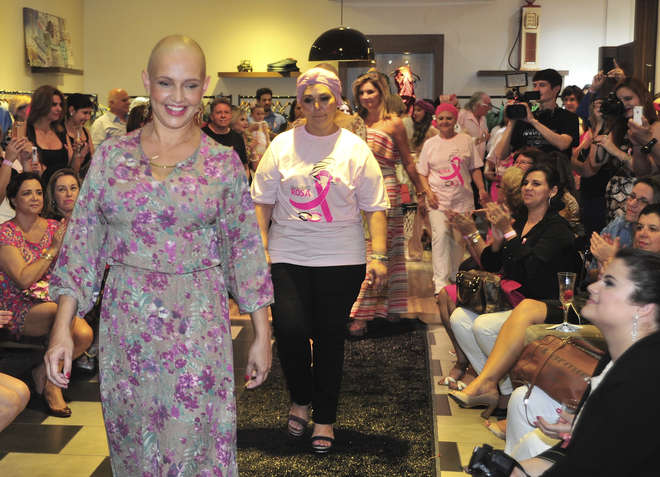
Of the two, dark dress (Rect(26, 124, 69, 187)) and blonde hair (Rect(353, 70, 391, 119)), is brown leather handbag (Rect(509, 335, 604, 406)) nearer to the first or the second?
blonde hair (Rect(353, 70, 391, 119))

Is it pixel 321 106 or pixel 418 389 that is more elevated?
pixel 321 106

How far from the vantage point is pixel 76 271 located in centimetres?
211

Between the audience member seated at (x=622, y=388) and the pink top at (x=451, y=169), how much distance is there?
4273 mm

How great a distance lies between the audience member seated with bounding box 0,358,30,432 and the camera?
280 centimetres

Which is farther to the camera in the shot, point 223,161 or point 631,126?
point 631,126

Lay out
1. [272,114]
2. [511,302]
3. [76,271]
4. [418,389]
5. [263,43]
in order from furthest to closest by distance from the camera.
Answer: [263,43]
[272,114]
[418,389]
[511,302]
[76,271]

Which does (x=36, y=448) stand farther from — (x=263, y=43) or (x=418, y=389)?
(x=263, y=43)

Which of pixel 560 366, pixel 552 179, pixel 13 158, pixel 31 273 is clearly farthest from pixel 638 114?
pixel 13 158

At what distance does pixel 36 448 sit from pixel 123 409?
168 centimetres

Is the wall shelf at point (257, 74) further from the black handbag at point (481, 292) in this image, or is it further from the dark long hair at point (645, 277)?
the dark long hair at point (645, 277)

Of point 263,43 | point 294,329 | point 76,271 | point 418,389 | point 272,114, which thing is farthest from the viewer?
point 263,43

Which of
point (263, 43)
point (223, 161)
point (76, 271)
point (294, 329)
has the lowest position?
point (294, 329)

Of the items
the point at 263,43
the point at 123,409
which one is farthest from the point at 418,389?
the point at 263,43

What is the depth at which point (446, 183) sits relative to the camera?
21.1 feet
